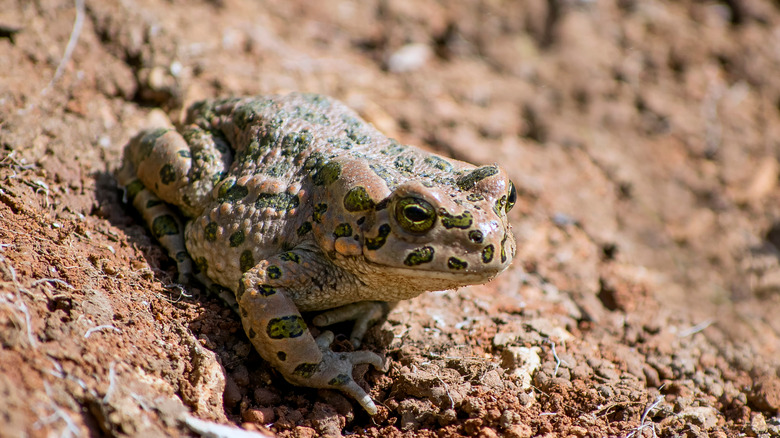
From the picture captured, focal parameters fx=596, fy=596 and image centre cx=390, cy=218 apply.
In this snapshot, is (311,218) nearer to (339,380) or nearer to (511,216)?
(339,380)

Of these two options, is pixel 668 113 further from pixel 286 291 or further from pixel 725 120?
pixel 286 291

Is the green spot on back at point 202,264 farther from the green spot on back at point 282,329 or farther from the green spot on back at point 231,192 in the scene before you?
the green spot on back at point 282,329

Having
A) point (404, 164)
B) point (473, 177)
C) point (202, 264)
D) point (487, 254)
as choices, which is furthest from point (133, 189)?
point (487, 254)

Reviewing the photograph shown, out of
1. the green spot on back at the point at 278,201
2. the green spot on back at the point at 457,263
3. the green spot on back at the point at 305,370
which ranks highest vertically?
the green spot on back at the point at 278,201

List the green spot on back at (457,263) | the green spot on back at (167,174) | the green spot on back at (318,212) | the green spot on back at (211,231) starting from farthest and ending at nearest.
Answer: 1. the green spot on back at (167,174)
2. the green spot on back at (211,231)
3. the green spot on back at (318,212)
4. the green spot on back at (457,263)

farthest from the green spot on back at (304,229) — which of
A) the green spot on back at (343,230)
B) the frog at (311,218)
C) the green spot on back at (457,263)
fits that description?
the green spot on back at (457,263)

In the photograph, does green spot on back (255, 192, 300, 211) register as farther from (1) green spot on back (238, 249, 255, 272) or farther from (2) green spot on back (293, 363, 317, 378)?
(2) green spot on back (293, 363, 317, 378)

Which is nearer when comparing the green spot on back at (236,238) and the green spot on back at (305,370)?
the green spot on back at (305,370)

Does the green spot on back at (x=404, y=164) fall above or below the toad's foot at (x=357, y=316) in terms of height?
above
